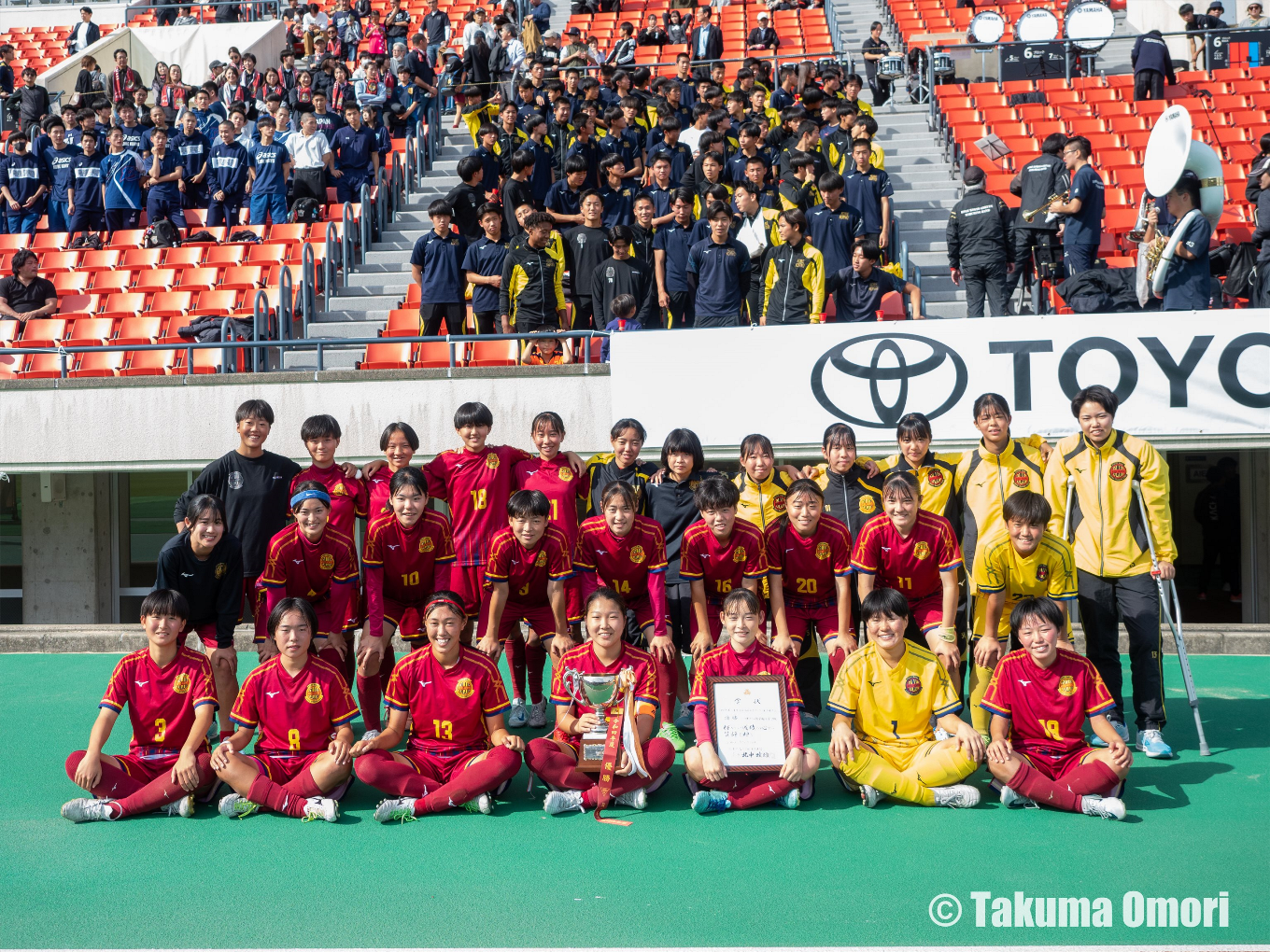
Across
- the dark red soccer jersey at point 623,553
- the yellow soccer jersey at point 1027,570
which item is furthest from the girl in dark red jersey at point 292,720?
the yellow soccer jersey at point 1027,570

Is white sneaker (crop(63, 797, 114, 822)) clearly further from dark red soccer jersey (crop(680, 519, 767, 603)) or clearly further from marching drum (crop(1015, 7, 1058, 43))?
marching drum (crop(1015, 7, 1058, 43))

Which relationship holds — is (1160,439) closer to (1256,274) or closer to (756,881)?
(1256,274)

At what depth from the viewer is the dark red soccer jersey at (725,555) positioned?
620 cm

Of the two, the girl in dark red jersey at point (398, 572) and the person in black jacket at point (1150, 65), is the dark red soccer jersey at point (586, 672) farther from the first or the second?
the person in black jacket at point (1150, 65)

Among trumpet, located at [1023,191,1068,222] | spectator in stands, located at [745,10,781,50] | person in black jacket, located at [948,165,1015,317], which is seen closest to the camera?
person in black jacket, located at [948,165,1015,317]

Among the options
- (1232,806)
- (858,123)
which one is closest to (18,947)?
(1232,806)

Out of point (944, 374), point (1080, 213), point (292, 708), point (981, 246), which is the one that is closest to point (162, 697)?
point (292, 708)

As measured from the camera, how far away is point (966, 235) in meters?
9.86

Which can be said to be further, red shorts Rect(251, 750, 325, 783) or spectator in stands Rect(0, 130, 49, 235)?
spectator in stands Rect(0, 130, 49, 235)

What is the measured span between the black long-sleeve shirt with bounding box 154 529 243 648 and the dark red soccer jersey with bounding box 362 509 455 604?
691 mm

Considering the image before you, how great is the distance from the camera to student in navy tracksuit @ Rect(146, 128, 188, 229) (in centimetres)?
1367

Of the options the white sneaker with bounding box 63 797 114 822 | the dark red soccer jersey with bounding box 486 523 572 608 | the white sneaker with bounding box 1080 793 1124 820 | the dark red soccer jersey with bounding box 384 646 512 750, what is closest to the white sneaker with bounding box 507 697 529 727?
the dark red soccer jersey with bounding box 486 523 572 608

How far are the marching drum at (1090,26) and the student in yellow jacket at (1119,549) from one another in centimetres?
1232

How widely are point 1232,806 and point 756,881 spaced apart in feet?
7.70
